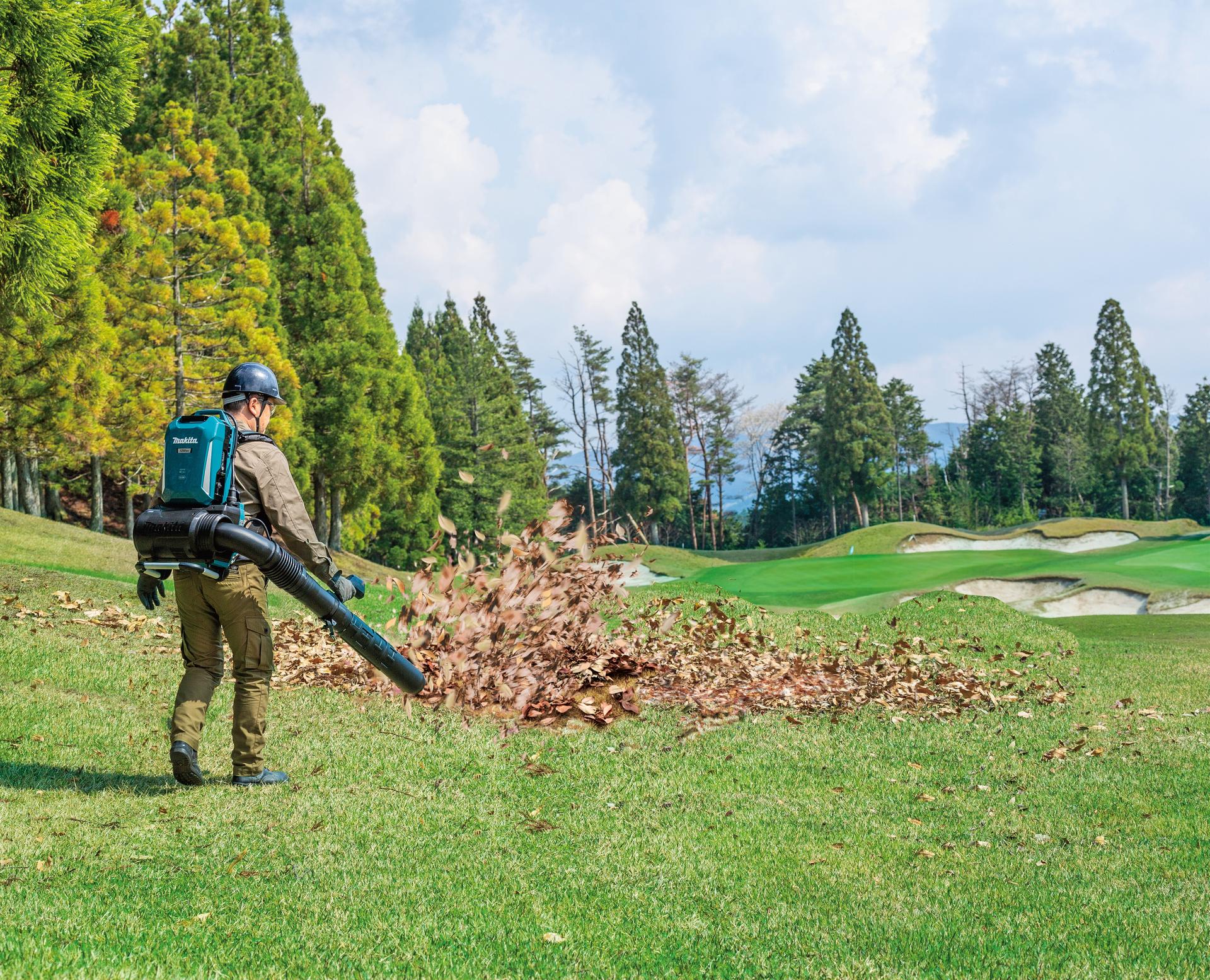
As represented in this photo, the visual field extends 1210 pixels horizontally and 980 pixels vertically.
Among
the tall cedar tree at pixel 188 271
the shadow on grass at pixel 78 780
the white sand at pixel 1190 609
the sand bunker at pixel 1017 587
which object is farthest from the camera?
the sand bunker at pixel 1017 587

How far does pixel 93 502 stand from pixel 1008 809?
959 inches

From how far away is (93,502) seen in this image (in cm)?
2481

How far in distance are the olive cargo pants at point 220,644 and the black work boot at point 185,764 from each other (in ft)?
Result: 0.12

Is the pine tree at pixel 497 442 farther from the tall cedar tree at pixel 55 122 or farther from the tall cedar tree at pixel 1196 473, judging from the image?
the tall cedar tree at pixel 1196 473

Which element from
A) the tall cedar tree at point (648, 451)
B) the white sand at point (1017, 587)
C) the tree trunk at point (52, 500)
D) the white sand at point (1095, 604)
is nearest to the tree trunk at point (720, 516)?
the tall cedar tree at point (648, 451)

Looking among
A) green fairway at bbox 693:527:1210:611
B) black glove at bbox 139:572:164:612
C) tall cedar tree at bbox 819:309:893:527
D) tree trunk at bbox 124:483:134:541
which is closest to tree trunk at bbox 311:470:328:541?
tree trunk at bbox 124:483:134:541

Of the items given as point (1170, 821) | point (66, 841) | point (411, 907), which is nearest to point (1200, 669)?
point (1170, 821)

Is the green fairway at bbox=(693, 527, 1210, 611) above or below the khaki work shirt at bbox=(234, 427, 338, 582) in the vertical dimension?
below

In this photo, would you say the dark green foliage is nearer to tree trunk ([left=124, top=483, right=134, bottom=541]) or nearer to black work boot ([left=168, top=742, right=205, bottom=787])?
black work boot ([left=168, top=742, right=205, bottom=787])

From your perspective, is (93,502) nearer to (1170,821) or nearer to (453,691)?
(453,691)

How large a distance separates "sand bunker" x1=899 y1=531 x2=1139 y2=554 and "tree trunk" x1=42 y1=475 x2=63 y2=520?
29.5 m

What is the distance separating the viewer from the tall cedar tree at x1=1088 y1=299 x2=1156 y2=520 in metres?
50.6

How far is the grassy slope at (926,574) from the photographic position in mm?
21844

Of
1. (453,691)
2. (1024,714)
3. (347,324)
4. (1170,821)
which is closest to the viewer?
(1170,821)
